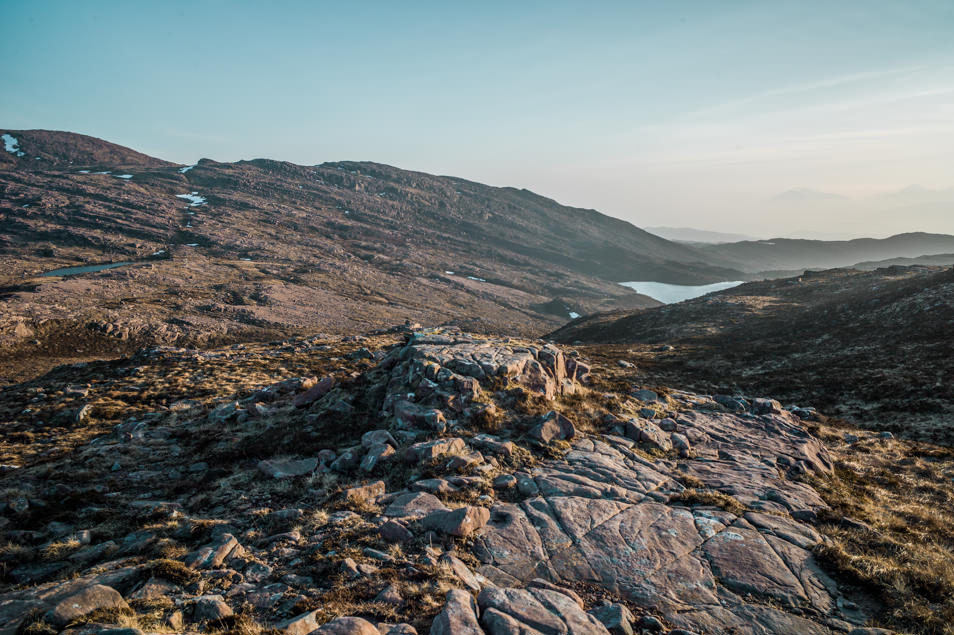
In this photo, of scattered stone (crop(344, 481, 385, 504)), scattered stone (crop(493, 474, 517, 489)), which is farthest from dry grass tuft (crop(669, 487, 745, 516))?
scattered stone (crop(344, 481, 385, 504))

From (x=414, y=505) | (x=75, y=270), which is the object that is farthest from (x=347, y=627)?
(x=75, y=270)

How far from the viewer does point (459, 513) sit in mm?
11117

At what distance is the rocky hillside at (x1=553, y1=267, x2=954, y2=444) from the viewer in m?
28.7

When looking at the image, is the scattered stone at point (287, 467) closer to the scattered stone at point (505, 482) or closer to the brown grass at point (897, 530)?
the scattered stone at point (505, 482)

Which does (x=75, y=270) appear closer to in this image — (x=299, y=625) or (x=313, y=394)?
(x=313, y=394)

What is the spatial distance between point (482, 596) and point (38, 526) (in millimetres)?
15688

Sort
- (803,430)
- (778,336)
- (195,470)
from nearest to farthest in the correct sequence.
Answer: (195,470)
(803,430)
(778,336)

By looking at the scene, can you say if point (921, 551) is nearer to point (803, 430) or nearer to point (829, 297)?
point (803, 430)

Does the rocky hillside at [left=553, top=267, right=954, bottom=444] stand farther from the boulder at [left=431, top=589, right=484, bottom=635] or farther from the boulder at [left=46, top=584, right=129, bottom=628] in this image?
the boulder at [left=46, top=584, right=129, bottom=628]

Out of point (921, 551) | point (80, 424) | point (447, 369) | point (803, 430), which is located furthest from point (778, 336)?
point (80, 424)

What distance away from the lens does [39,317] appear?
7175 cm

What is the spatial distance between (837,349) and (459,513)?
5010 cm

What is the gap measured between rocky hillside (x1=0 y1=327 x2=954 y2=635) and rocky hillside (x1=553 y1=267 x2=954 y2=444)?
858 cm

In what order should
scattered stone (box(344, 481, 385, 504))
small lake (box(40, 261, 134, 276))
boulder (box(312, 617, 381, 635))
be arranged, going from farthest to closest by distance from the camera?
small lake (box(40, 261, 134, 276)) < scattered stone (box(344, 481, 385, 504)) < boulder (box(312, 617, 381, 635))
